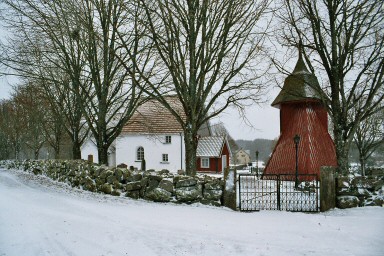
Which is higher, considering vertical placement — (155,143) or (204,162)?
(155,143)

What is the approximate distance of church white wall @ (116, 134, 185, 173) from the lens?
29.3 metres

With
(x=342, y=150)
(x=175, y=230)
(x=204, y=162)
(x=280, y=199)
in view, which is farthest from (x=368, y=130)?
(x=175, y=230)

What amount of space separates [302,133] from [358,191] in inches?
412

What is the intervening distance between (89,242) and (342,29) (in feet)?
37.2

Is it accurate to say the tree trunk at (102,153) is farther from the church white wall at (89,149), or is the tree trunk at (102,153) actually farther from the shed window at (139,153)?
the church white wall at (89,149)

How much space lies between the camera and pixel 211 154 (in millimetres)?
33906

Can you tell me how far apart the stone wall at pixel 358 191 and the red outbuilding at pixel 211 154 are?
977 inches

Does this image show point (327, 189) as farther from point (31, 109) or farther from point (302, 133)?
point (31, 109)

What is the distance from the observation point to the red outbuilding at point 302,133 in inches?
720

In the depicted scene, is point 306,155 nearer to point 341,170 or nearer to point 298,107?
point 298,107

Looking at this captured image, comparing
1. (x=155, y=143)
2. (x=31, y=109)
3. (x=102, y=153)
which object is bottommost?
(x=102, y=153)

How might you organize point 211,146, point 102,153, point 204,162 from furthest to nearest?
point 204,162, point 211,146, point 102,153

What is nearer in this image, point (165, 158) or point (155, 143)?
point (155, 143)

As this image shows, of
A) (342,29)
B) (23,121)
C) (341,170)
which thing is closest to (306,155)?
(341,170)
